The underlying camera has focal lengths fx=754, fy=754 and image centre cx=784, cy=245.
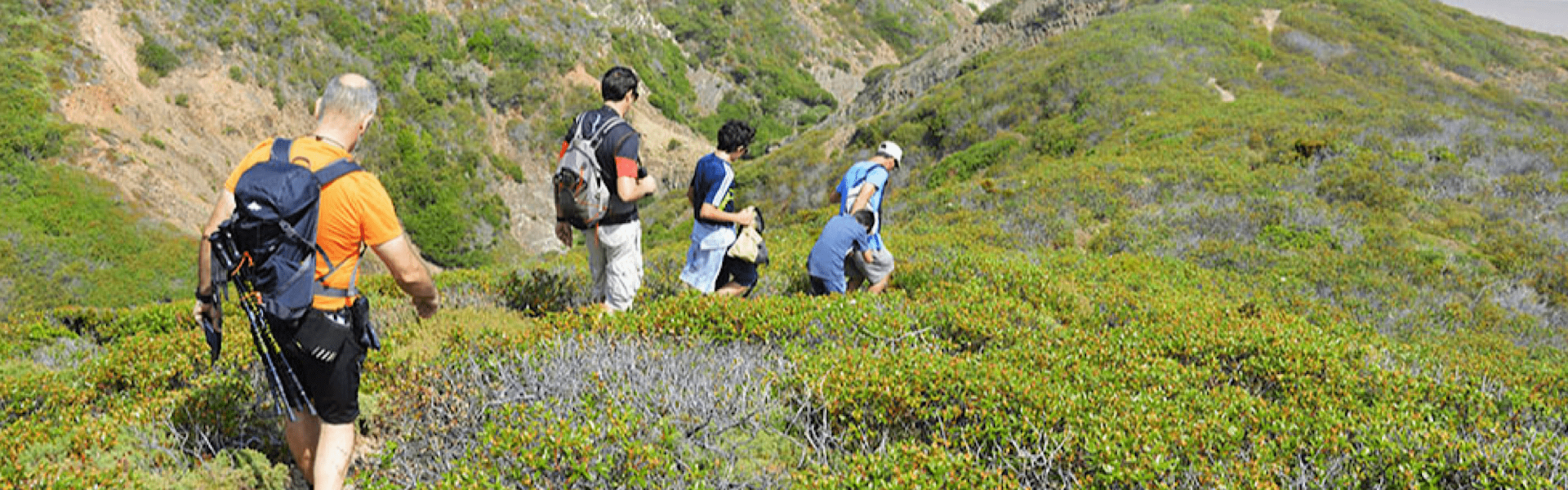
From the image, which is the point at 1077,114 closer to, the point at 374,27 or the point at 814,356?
the point at 814,356

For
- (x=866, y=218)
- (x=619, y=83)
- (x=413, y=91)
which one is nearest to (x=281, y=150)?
(x=619, y=83)

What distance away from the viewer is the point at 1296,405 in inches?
156

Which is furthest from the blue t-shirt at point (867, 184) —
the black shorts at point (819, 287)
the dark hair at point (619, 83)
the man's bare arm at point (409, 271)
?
the man's bare arm at point (409, 271)

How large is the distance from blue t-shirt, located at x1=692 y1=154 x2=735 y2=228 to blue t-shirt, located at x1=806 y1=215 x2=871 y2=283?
3.61ft

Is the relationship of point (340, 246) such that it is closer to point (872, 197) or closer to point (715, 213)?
point (715, 213)

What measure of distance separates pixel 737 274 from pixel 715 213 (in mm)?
784

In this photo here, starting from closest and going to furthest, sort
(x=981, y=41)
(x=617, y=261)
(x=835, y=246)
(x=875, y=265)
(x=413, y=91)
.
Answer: (x=617, y=261) < (x=835, y=246) < (x=875, y=265) < (x=413, y=91) < (x=981, y=41)

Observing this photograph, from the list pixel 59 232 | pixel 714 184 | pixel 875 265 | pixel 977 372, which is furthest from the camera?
pixel 59 232

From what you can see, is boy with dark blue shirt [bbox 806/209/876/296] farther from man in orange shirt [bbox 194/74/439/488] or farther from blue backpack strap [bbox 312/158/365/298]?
blue backpack strap [bbox 312/158/365/298]

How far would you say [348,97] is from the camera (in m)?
2.51

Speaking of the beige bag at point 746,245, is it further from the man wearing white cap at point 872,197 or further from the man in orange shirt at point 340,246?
the man in orange shirt at point 340,246

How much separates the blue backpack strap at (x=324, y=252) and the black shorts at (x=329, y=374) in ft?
0.23

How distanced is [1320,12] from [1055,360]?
3414cm

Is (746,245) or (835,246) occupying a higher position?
(746,245)
